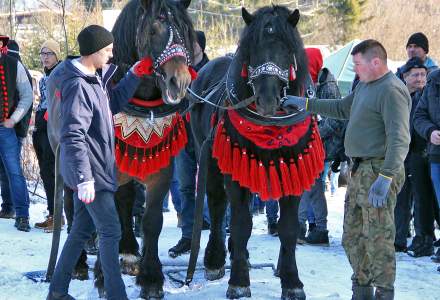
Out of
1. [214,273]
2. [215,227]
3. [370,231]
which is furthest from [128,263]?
[370,231]

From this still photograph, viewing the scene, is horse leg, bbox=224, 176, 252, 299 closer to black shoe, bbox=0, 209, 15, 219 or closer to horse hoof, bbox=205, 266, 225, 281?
horse hoof, bbox=205, 266, 225, 281

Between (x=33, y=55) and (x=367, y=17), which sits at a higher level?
(x=367, y=17)

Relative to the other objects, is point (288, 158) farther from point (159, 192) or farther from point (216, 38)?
point (216, 38)

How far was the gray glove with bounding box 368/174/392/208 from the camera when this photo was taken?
156 inches

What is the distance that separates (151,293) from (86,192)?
125cm

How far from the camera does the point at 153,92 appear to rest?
4625 mm

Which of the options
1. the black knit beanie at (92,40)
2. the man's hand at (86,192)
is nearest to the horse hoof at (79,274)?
the man's hand at (86,192)

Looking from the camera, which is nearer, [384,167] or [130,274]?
[384,167]

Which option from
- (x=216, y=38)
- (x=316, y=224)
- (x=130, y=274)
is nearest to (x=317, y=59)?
(x=316, y=224)

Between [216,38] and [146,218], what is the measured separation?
1936cm

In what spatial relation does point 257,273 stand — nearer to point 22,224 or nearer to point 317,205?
point 317,205

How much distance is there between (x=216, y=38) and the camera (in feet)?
77.2

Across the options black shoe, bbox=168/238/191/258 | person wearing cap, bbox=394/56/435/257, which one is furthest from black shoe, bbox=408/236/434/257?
black shoe, bbox=168/238/191/258

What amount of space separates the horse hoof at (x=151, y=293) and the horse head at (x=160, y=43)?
139 centimetres
